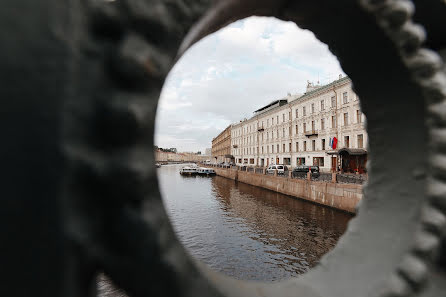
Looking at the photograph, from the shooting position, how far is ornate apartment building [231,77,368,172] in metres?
24.9

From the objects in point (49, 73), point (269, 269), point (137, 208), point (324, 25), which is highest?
point (324, 25)

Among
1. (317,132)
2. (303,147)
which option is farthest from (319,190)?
(303,147)

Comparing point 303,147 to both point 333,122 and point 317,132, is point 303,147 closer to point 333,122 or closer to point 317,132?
point 317,132

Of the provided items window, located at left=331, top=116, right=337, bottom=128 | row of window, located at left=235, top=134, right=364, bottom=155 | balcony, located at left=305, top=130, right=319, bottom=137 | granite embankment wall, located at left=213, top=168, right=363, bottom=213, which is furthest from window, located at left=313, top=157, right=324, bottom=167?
granite embankment wall, located at left=213, top=168, right=363, bottom=213

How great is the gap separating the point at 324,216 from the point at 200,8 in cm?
1556

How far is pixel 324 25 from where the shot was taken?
137 centimetres

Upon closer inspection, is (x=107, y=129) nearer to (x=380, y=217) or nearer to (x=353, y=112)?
(x=380, y=217)

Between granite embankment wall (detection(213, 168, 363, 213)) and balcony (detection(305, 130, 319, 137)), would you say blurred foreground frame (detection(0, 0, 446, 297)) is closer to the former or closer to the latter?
granite embankment wall (detection(213, 168, 363, 213))

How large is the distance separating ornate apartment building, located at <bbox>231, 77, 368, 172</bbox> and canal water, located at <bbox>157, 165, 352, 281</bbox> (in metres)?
9.97

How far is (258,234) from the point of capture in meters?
11.9

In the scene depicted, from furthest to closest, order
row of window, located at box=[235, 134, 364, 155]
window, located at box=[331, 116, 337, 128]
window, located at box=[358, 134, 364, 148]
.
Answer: window, located at box=[331, 116, 337, 128], row of window, located at box=[235, 134, 364, 155], window, located at box=[358, 134, 364, 148]

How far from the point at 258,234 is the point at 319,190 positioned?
7.43m

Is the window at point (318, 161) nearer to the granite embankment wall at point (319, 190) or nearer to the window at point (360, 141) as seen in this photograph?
the window at point (360, 141)

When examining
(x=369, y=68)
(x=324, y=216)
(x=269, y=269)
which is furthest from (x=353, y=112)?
(x=369, y=68)
